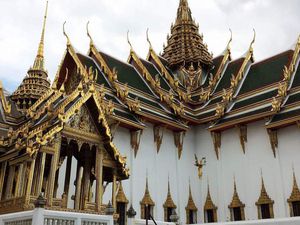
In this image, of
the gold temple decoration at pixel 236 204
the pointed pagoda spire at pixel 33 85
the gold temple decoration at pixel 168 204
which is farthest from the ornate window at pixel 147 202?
the pointed pagoda spire at pixel 33 85

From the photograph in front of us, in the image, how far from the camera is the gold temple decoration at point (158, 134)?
13.5 meters

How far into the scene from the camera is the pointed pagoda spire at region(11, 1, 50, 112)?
14452mm

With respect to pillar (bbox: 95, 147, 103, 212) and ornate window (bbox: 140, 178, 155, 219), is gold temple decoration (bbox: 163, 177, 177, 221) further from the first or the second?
pillar (bbox: 95, 147, 103, 212)

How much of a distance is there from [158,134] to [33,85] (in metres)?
5.67

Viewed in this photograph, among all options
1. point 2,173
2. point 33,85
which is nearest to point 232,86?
point 33,85

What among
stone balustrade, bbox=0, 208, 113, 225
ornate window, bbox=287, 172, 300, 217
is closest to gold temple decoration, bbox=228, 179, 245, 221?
ornate window, bbox=287, 172, 300, 217

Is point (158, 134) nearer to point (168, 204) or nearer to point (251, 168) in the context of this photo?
point (168, 204)

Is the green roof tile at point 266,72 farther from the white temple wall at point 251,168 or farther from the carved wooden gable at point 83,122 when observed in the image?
the carved wooden gable at point 83,122

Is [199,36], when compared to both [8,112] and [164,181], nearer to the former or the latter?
[164,181]

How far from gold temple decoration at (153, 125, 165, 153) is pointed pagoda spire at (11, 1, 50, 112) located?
4514mm

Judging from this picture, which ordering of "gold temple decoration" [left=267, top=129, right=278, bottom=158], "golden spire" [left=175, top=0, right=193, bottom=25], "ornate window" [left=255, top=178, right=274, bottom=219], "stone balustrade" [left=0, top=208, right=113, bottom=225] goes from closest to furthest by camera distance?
"stone balustrade" [left=0, top=208, right=113, bottom=225]
"ornate window" [left=255, top=178, right=274, bottom=219]
"gold temple decoration" [left=267, top=129, right=278, bottom=158]
"golden spire" [left=175, top=0, right=193, bottom=25]

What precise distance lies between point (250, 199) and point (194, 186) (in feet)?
7.04

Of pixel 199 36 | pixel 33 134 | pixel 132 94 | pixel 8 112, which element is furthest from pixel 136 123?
pixel 199 36

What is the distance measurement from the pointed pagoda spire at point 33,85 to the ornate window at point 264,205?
27.7ft
